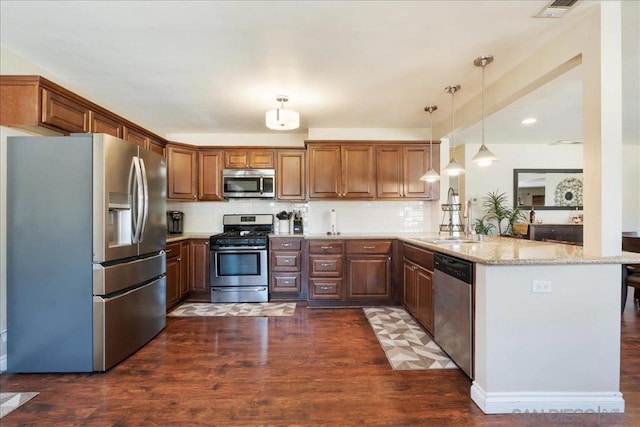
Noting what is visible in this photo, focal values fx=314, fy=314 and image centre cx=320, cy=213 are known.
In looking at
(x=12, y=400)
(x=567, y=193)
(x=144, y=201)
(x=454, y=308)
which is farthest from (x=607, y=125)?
(x=567, y=193)

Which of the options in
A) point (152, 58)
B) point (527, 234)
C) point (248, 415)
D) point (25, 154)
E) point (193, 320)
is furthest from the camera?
point (527, 234)

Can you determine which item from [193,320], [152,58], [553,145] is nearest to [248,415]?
[193,320]

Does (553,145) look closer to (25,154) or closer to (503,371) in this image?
(503,371)

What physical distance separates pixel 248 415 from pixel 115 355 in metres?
1.32

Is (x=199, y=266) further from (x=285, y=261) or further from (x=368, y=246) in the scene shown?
(x=368, y=246)

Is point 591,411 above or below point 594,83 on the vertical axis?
below

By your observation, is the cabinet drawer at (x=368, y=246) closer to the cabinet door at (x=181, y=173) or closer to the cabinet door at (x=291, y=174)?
the cabinet door at (x=291, y=174)

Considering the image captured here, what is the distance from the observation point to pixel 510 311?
1951mm

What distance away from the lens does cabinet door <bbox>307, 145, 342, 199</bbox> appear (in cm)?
436

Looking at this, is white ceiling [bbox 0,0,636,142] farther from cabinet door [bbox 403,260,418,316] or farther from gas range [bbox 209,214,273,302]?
cabinet door [bbox 403,260,418,316]

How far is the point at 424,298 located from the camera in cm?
309

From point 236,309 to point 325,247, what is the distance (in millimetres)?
1366

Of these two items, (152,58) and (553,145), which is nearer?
(152,58)

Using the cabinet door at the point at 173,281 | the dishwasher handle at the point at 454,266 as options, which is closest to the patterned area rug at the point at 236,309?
the cabinet door at the point at 173,281
